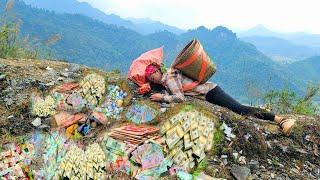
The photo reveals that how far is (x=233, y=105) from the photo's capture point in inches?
300

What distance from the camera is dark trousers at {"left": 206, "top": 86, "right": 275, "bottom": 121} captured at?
24.4ft

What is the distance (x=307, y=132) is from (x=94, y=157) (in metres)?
3.17

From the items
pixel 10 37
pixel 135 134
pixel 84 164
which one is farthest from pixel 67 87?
pixel 10 37

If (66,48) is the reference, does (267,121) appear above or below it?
above

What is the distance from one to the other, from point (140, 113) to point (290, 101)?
5.95m

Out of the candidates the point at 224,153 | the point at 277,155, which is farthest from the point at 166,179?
the point at 277,155

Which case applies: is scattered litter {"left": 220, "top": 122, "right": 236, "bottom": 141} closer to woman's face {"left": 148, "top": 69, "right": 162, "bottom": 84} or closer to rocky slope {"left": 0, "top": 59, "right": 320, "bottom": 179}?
rocky slope {"left": 0, "top": 59, "right": 320, "bottom": 179}

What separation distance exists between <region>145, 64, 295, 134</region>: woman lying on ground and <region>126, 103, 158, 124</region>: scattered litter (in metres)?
0.23

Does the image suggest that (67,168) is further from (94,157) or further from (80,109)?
(80,109)

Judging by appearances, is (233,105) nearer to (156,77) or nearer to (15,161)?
(156,77)

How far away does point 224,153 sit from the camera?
6559mm

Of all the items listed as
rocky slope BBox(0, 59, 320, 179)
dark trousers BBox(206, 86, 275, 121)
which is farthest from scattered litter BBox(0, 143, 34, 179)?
dark trousers BBox(206, 86, 275, 121)

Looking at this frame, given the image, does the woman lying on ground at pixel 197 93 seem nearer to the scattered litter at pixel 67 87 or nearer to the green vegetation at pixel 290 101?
the scattered litter at pixel 67 87

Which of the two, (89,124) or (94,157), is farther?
(89,124)
